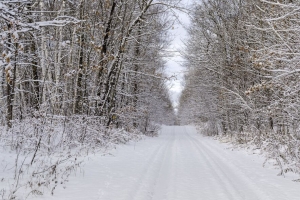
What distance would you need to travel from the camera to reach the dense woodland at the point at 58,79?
4.54 metres

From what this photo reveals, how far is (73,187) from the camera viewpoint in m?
5.07

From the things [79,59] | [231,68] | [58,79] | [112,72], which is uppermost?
[231,68]

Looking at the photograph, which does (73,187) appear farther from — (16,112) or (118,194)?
(16,112)

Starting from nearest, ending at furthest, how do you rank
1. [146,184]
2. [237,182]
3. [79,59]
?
[146,184]
[237,182]
[79,59]

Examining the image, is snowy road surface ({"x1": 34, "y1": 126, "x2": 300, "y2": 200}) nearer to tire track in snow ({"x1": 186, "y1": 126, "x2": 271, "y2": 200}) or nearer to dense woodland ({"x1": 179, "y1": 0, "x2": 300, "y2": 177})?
tire track in snow ({"x1": 186, "y1": 126, "x2": 271, "y2": 200})

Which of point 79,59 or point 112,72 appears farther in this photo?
point 112,72

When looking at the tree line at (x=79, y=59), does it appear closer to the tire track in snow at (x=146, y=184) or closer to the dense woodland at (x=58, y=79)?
the dense woodland at (x=58, y=79)

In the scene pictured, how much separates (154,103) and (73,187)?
22.6m

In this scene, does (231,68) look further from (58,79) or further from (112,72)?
(58,79)

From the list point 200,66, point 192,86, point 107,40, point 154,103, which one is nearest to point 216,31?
point 200,66

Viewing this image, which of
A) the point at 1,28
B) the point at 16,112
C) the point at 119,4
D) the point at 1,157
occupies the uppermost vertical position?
the point at 119,4

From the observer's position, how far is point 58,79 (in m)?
10.1

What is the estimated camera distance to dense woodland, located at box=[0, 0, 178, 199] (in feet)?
14.9

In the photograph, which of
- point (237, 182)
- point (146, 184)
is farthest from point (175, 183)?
point (237, 182)
